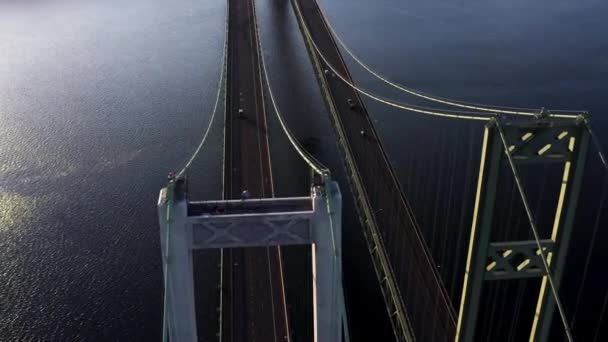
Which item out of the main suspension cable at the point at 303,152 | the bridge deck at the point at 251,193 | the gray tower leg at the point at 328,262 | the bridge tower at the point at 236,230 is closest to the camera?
the bridge tower at the point at 236,230

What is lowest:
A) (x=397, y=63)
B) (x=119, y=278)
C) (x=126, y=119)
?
(x=119, y=278)

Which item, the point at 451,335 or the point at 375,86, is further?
the point at 375,86

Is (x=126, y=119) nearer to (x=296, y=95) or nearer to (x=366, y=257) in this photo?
(x=296, y=95)

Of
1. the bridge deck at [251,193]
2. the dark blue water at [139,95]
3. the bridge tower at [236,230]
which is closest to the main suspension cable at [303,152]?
the bridge tower at [236,230]

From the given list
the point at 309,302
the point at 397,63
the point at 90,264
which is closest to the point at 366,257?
the point at 309,302

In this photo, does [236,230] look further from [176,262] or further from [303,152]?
[303,152]

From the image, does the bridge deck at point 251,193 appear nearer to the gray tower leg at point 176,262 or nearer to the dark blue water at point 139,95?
the dark blue water at point 139,95
